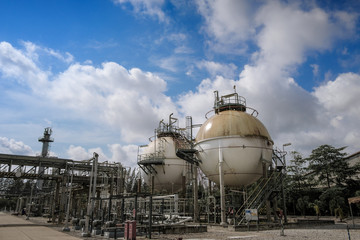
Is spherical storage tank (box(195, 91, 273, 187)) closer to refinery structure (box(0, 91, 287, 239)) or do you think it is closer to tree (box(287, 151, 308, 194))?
refinery structure (box(0, 91, 287, 239))

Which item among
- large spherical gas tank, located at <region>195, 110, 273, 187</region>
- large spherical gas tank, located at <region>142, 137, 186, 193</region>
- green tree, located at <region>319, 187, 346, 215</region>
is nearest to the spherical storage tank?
large spherical gas tank, located at <region>195, 110, 273, 187</region>

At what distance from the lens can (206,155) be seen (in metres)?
25.7

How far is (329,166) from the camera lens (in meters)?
40.5

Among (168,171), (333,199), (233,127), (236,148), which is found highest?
(233,127)

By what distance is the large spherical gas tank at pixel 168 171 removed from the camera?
37312 mm

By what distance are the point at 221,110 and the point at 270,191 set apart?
31.6 feet

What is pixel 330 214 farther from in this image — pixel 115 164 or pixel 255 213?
pixel 115 164

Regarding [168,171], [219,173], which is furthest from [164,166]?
[219,173]

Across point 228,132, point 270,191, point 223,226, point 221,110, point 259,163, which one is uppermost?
point 221,110

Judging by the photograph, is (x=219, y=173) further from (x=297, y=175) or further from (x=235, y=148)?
(x=297, y=175)

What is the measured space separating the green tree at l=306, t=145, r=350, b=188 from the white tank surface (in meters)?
21.0

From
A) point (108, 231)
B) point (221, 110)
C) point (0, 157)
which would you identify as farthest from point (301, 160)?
point (0, 157)

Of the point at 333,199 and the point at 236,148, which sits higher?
the point at 236,148

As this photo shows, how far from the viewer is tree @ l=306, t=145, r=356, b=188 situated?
3934 cm
